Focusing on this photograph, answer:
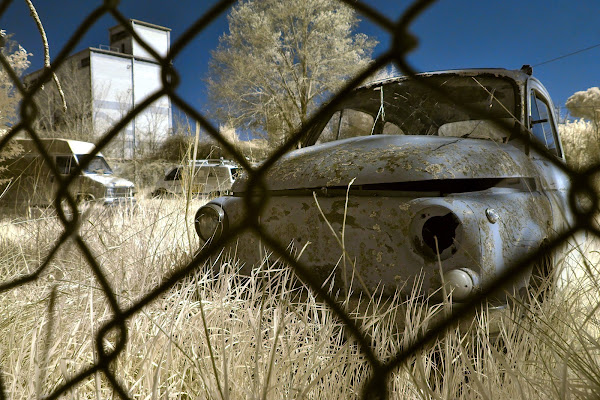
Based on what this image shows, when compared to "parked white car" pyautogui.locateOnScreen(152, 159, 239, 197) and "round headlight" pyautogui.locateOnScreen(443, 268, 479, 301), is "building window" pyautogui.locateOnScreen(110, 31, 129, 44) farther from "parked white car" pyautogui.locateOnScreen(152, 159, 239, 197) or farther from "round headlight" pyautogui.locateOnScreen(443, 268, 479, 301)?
"round headlight" pyautogui.locateOnScreen(443, 268, 479, 301)

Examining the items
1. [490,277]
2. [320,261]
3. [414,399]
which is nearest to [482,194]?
[490,277]

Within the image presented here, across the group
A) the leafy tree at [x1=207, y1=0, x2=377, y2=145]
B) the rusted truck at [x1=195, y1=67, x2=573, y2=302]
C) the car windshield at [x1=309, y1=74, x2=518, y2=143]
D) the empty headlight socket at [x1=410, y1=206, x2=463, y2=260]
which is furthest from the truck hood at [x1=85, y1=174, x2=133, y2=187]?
the empty headlight socket at [x1=410, y1=206, x2=463, y2=260]

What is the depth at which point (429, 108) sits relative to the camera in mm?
2424

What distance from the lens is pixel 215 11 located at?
0.68 meters

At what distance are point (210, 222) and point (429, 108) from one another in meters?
1.34

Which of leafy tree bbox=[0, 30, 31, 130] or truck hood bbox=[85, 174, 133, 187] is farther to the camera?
truck hood bbox=[85, 174, 133, 187]

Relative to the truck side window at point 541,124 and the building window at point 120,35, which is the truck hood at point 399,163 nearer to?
the truck side window at point 541,124

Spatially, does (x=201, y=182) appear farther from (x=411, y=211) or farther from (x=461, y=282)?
(x=461, y=282)

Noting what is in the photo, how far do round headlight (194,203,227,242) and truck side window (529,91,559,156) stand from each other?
166 centimetres

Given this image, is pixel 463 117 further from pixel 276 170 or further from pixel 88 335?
pixel 88 335

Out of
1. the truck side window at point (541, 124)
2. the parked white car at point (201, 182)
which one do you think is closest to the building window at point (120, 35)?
the parked white car at point (201, 182)

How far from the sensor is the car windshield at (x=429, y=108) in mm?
2264

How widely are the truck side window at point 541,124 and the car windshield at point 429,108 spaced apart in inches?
7.9

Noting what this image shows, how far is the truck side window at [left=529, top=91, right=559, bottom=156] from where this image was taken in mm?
2441
